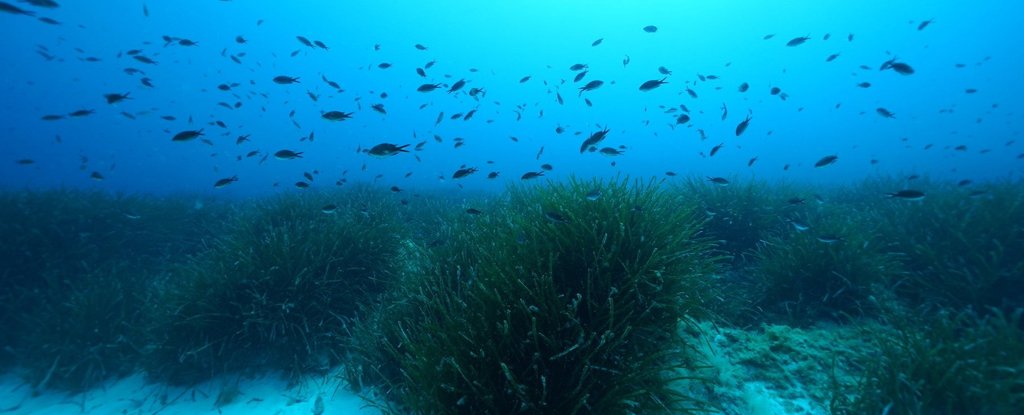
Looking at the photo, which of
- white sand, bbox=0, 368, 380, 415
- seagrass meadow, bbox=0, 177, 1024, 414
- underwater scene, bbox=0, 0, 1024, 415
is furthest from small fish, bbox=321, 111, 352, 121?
white sand, bbox=0, 368, 380, 415

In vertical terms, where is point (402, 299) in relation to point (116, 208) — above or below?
above

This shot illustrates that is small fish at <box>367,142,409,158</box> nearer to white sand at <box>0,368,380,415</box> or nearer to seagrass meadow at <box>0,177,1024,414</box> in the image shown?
seagrass meadow at <box>0,177,1024,414</box>

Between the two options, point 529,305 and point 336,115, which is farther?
point 336,115

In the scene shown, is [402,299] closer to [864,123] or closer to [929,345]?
[929,345]

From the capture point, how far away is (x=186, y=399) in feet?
17.2

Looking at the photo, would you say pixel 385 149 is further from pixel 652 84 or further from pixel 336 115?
pixel 652 84

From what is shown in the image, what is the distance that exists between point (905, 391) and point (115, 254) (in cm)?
1409

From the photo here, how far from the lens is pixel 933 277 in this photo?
210 inches

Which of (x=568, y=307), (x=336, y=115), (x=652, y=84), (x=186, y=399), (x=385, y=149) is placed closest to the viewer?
(x=568, y=307)

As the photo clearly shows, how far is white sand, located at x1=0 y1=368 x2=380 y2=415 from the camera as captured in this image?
16.1ft

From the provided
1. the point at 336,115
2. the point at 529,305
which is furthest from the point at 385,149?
the point at 529,305

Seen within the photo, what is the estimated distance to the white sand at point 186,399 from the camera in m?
4.90

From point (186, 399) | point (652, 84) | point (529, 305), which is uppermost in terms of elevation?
point (652, 84)

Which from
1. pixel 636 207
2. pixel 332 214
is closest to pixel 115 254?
pixel 332 214
